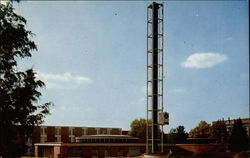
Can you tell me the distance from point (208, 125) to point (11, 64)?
75.9m

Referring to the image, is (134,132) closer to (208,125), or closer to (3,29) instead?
(208,125)

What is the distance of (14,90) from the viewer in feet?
65.3

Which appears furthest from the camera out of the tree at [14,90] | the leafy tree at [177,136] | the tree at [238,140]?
the leafy tree at [177,136]

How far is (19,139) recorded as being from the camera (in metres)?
21.0

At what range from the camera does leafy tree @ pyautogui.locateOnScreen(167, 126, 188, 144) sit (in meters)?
83.8

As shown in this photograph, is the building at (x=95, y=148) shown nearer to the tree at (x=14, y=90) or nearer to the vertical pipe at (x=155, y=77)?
the vertical pipe at (x=155, y=77)

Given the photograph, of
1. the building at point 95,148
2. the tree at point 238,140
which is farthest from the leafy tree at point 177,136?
the tree at point 238,140

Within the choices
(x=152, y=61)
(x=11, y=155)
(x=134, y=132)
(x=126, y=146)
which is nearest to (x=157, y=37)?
(x=152, y=61)

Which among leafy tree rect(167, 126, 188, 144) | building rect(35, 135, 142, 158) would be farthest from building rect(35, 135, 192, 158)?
leafy tree rect(167, 126, 188, 144)

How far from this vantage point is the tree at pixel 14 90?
758 inches

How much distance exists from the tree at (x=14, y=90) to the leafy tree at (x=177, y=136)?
66.7 m

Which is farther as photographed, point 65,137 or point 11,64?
point 65,137

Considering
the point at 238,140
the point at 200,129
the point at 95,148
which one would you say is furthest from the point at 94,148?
the point at 200,129

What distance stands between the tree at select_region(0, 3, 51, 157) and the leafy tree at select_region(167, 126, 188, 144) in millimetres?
66669
